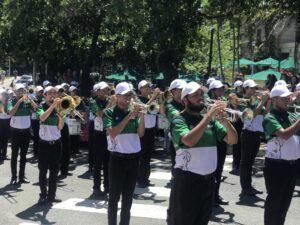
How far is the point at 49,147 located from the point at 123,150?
2495 mm

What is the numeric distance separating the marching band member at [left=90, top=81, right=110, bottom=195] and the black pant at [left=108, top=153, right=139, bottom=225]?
9.61ft

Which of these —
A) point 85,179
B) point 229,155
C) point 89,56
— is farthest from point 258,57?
point 85,179

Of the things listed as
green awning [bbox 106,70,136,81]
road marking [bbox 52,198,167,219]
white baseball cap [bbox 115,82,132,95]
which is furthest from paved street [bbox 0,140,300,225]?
green awning [bbox 106,70,136,81]

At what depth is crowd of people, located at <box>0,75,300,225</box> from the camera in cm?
538

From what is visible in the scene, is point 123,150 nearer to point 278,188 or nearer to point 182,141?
Result: point 182,141

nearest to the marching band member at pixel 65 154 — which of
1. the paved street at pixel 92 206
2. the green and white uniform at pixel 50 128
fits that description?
the paved street at pixel 92 206

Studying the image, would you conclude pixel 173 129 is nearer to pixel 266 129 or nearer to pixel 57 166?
pixel 266 129

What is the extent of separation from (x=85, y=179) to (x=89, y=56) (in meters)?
10.2

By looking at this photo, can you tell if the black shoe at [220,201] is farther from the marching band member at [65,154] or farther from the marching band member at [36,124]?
the marching band member at [36,124]

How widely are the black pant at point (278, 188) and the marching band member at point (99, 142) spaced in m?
4.03

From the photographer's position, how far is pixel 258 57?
41031mm

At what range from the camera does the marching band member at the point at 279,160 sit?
6.54m

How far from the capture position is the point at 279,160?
21.5 feet

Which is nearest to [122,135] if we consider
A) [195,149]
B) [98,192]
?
[195,149]
